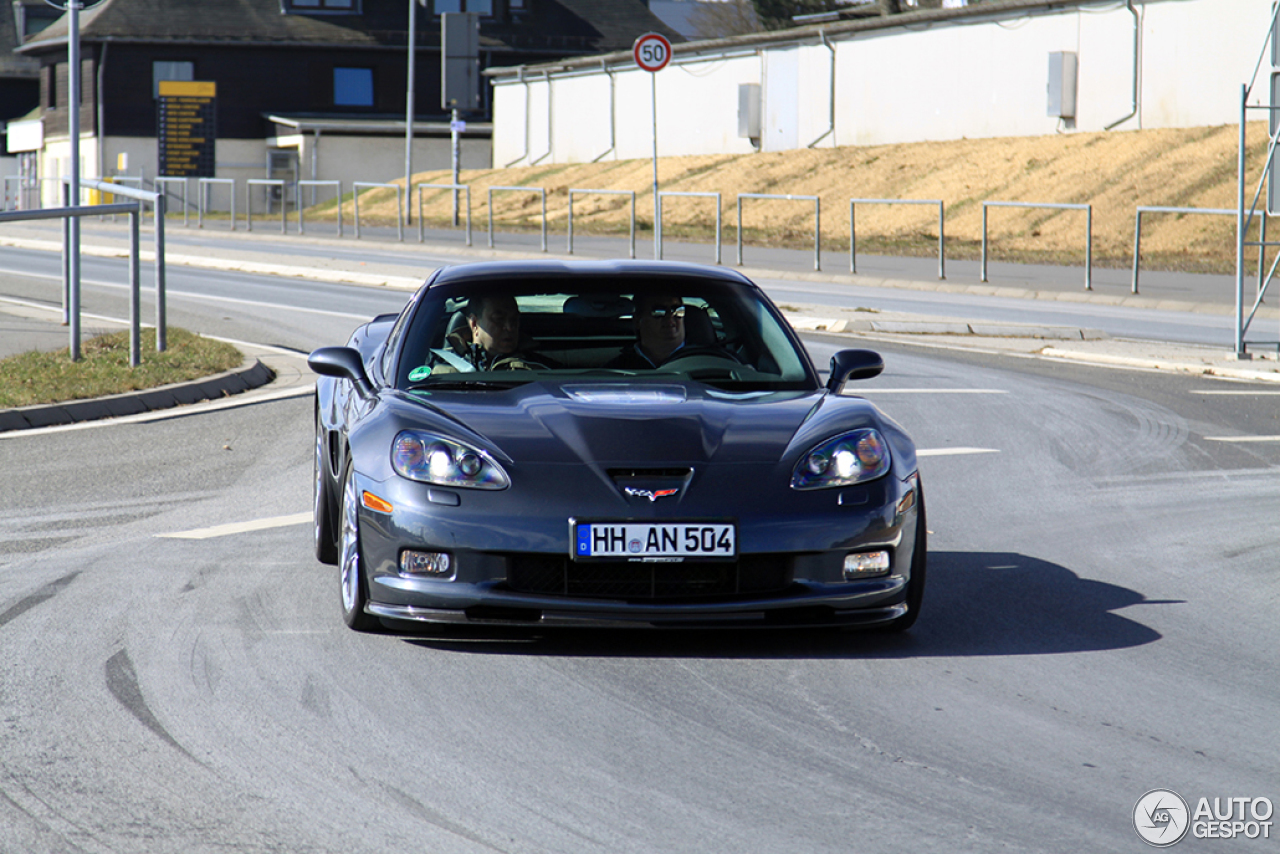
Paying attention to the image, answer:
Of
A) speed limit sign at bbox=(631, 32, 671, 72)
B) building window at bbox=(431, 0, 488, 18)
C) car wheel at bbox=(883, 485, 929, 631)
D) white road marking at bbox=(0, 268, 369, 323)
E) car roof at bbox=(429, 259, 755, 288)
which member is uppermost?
building window at bbox=(431, 0, 488, 18)

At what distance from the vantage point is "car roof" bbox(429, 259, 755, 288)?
21.7 ft

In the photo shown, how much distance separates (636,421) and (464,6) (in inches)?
2768

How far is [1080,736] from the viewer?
179 inches

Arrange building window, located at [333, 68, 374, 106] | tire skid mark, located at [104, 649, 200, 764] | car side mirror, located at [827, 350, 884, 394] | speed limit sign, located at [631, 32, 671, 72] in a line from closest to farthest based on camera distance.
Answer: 1. tire skid mark, located at [104, 649, 200, 764]
2. car side mirror, located at [827, 350, 884, 394]
3. speed limit sign, located at [631, 32, 671, 72]
4. building window, located at [333, 68, 374, 106]

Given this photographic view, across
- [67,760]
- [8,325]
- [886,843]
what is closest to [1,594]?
[67,760]

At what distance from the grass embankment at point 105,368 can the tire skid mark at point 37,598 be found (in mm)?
4952

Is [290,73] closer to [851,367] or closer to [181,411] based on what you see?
[181,411]

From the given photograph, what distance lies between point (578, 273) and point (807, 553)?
192 centimetres

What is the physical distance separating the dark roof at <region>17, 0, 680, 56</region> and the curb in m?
59.4

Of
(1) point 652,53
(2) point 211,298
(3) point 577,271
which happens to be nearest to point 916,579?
(3) point 577,271

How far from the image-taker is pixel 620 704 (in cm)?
481

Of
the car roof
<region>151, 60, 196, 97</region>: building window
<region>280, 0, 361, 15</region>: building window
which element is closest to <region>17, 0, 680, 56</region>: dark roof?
<region>280, 0, 361, 15</region>: building window

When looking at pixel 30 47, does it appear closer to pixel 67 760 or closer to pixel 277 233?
pixel 277 233

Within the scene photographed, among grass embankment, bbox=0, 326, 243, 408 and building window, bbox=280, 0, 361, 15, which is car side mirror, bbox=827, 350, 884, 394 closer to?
grass embankment, bbox=0, 326, 243, 408
